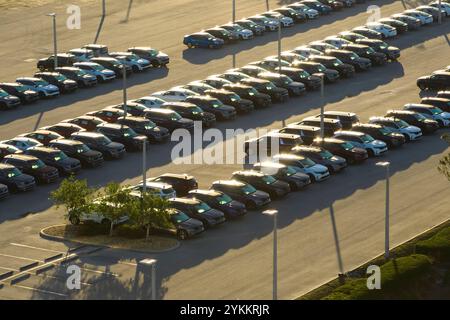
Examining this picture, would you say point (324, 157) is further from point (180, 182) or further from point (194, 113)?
point (194, 113)

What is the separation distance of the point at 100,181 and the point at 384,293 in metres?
24.5

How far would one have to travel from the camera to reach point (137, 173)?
9138 centimetres

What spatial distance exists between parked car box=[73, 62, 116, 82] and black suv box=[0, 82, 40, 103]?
630 centimetres

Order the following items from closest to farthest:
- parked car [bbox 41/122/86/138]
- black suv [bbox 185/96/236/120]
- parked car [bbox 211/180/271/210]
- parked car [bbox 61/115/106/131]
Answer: parked car [bbox 211/180/271/210], parked car [bbox 41/122/86/138], parked car [bbox 61/115/106/131], black suv [bbox 185/96/236/120]

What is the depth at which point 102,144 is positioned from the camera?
9431 centimetres

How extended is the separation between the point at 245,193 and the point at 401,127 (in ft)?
55.8

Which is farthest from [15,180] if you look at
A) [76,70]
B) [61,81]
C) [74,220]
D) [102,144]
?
[76,70]

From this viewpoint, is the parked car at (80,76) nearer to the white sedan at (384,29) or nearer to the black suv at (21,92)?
the black suv at (21,92)

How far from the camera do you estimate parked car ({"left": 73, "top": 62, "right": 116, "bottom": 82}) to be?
113 meters

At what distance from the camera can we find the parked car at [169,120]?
9975 cm

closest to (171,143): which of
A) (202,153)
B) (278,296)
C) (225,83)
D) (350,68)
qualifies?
(202,153)

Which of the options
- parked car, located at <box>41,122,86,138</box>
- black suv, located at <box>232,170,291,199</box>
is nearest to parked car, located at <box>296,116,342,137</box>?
black suv, located at <box>232,170,291,199</box>

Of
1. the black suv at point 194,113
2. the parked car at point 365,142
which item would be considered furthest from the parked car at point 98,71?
the parked car at point 365,142

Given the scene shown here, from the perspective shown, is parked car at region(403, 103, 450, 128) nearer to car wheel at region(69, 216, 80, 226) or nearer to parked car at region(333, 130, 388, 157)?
parked car at region(333, 130, 388, 157)
